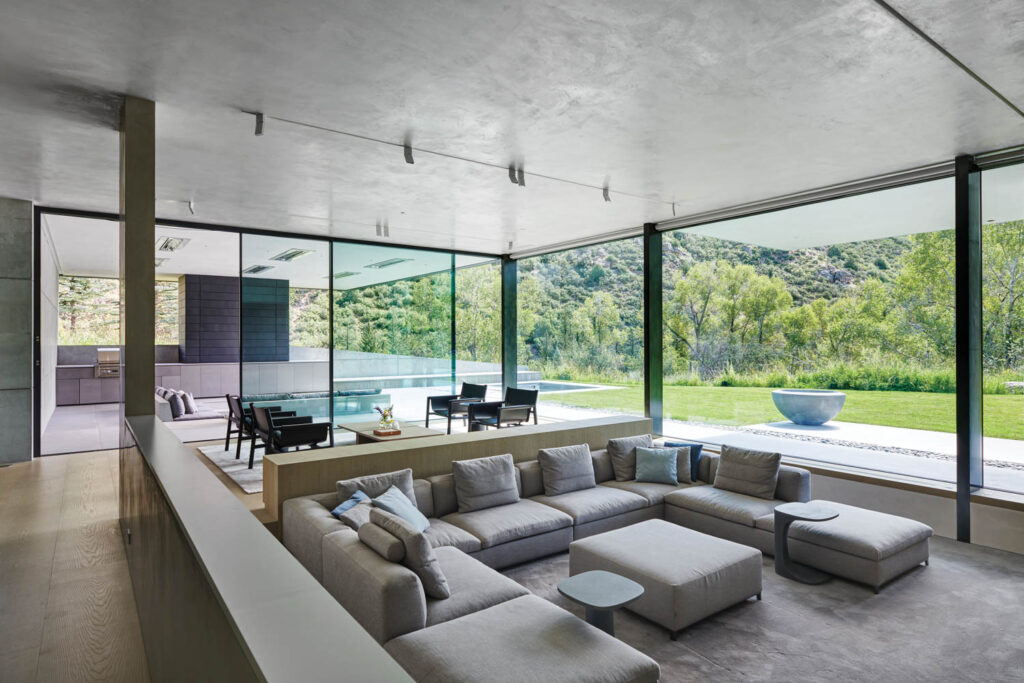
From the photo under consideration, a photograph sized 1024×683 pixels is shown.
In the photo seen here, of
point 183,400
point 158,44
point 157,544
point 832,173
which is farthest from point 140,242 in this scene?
point 183,400

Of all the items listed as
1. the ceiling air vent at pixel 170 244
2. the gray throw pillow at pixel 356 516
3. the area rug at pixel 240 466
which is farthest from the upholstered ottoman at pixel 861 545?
the ceiling air vent at pixel 170 244

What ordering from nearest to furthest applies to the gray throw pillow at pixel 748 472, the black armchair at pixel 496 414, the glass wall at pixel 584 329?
the gray throw pillow at pixel 748 472 → the black armchair at pixel 496 414 → the glass wall at pixel 584 329

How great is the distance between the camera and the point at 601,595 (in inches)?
108

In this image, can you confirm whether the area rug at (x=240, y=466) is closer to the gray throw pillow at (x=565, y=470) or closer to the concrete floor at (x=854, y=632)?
the gray throw pillow at (x=565, y=470)

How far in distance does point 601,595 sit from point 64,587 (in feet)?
10.4

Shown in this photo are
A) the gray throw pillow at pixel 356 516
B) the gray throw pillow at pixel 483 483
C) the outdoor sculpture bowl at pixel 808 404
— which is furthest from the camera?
the outdoor sculpture bowl at pixel 808 404

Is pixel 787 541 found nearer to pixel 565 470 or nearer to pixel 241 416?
pixel 565 470

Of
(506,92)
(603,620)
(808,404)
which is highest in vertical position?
(506,92)

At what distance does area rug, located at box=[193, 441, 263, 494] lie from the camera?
5770 millimetres

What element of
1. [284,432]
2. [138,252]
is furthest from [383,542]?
[284,432]

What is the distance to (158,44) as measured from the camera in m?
2.81

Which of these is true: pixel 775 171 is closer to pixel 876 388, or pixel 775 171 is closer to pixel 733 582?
pixel 876 388

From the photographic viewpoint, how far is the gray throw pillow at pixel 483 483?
4160 mm

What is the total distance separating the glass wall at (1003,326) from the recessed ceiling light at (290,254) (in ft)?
24.9
